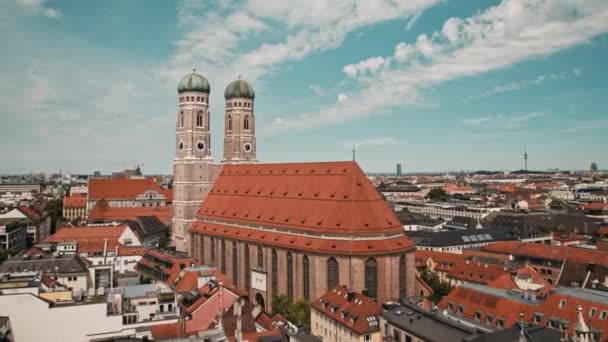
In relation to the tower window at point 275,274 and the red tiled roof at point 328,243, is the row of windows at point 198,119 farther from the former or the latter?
the tower window at point 275,274

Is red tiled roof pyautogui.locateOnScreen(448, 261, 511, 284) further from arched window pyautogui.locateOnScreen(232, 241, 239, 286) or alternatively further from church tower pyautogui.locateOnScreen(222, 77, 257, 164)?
church tower pyautogui.locateOnScreen(222, 77, 257, 164)

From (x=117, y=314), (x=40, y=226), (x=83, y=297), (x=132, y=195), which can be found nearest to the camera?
(x=117, y=314)

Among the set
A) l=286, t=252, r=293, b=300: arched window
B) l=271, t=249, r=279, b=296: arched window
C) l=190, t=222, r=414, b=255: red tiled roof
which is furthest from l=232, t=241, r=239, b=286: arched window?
l=286, t=252, r=293, b=300: arched window

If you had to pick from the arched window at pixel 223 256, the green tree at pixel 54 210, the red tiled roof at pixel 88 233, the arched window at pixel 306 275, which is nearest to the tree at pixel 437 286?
the arched window at pixel 306 275

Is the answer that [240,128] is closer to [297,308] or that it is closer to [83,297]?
[297,308]

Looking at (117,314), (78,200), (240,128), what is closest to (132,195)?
(78,200)

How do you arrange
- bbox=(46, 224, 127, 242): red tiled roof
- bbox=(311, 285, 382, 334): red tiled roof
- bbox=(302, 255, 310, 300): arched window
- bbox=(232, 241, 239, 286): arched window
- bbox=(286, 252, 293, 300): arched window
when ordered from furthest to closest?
1. bbox=(46, 224, 127, 242): red tiled roof
2. bbox=(232, 241, 239, 286): arched window
3. bbox=(286, 252, 293, 300): arched window
4. bbox=(302, 255, 310, 300): arched window
5. bbox=(311, 285, 382, 334): red tiled roof
